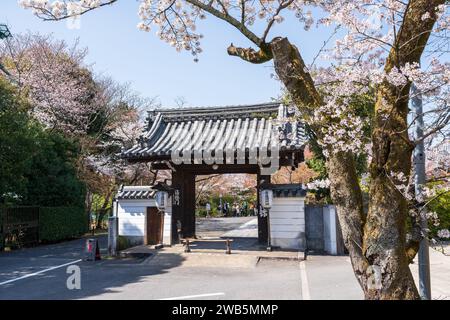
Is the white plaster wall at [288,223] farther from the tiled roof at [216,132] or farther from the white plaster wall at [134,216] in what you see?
the white plaster wall at [134,216]

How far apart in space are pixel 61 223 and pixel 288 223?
12313 mm

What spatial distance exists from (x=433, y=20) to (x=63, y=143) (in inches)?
786

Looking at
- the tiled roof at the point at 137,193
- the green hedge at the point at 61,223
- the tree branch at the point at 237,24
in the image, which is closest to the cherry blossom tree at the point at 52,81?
the green hedge at the point at 61,223

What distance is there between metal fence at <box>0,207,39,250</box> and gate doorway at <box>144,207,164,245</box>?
6.28m

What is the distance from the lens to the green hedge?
18062 mm

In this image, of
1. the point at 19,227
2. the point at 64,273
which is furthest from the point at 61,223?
the point at 64,273

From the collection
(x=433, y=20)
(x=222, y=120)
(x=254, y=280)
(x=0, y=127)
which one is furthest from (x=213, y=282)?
(x=0, y=127)

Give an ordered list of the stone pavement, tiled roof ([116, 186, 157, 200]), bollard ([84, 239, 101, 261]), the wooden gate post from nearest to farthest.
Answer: the stone pavement
bollard ([84, 239, 101, 261])
the wooden gate post
tiled roof ([116, 186, 157, 200])

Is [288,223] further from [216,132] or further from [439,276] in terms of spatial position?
[439,276]

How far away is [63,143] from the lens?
795 inches

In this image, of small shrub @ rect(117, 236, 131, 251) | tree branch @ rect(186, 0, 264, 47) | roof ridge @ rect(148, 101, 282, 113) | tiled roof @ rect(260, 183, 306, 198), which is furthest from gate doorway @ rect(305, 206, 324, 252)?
tree branch @ rect(186, 0, 264, 47)

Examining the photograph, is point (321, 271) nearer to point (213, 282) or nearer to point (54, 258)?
point (213, 282)

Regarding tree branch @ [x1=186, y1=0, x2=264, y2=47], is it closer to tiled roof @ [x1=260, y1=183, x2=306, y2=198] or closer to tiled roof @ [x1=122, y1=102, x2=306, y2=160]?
tiled roof @ [x1=122, y1=102, x2=306, y2=160]

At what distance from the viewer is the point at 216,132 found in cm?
1552
